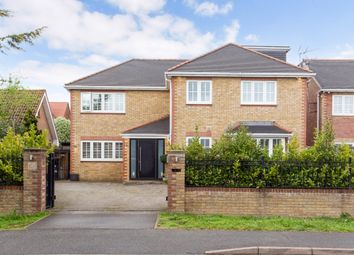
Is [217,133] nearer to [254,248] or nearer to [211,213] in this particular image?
[211,213]

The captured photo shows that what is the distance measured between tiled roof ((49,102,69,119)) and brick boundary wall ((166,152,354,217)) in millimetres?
42068

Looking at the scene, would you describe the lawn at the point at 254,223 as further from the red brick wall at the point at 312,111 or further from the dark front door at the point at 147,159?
the red brick wall at the point at 312,111

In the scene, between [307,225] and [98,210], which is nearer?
[307,225]

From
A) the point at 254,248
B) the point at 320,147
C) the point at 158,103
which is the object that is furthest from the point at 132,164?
the point at 254,248

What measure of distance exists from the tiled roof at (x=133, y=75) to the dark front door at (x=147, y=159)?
11.6ft

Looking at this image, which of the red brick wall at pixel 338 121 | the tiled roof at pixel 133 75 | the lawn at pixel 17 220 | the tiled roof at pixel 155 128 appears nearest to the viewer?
the lawn at pixel 17 220

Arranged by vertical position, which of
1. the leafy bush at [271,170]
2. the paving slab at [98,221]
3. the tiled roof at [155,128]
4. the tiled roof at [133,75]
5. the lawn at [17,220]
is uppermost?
the tiled roof at [133,75]

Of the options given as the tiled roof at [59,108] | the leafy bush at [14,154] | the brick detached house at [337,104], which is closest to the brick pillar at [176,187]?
the leafy bush at [14,154]

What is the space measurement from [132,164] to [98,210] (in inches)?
329

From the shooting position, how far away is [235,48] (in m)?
20.6

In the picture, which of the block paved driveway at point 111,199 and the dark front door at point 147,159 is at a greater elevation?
the dark front door at point 147,159

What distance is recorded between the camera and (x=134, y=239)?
7844 millimetres

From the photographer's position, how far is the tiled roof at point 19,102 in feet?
72.8

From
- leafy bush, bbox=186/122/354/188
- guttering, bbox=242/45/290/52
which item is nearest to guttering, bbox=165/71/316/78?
guttering, bbox=242/45/290/52
